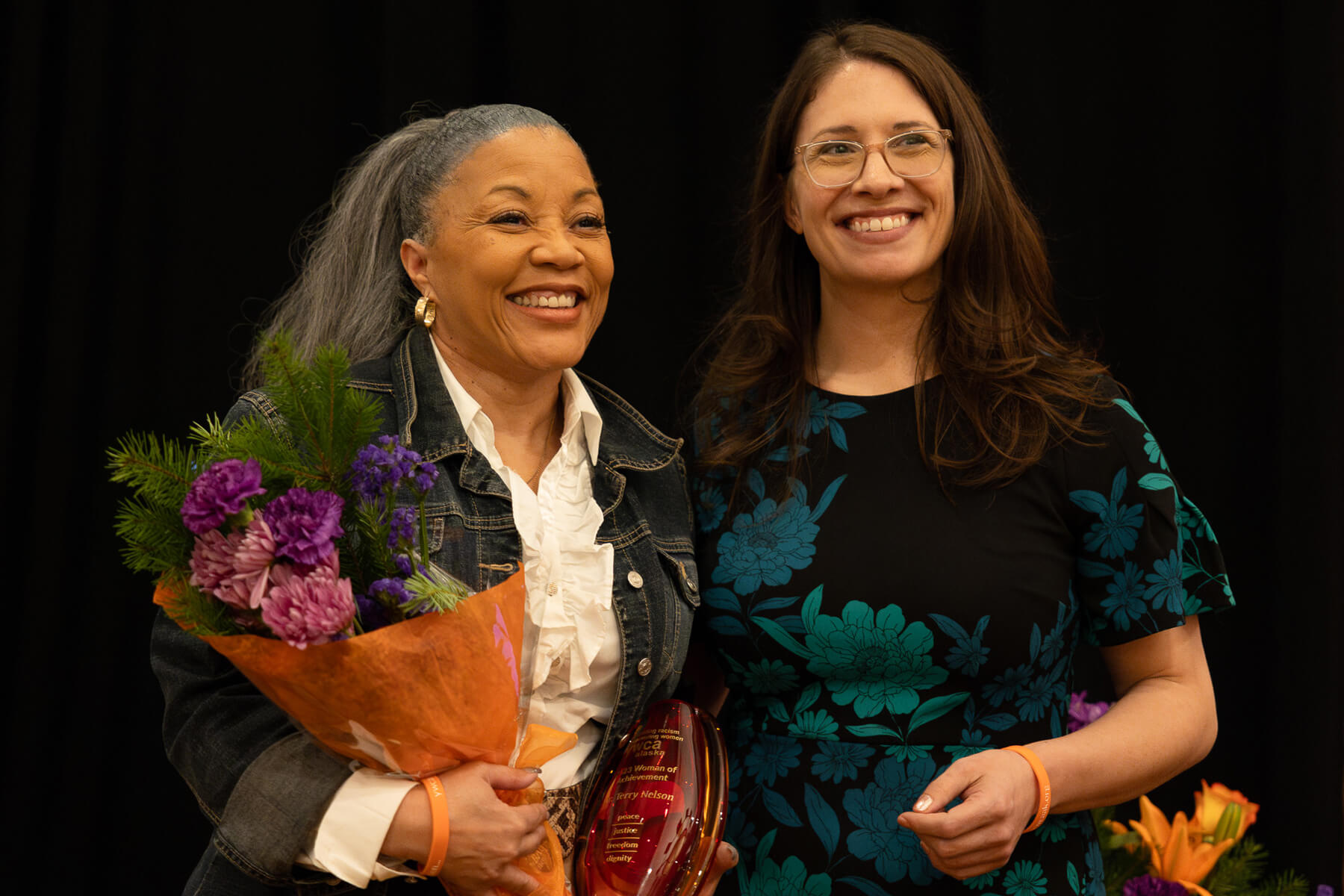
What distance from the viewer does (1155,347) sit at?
8.50 ft

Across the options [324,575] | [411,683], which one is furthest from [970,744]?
[324,575]

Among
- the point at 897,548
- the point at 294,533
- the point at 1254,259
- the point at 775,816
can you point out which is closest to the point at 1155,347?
the point at 1254,259

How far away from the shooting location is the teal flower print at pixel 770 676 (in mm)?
1633

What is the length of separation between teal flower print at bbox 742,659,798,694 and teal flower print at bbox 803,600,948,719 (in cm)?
4

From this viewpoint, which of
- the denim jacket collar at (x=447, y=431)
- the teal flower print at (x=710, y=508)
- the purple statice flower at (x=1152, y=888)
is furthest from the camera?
the purple statice flower at (x=1152, y=888)

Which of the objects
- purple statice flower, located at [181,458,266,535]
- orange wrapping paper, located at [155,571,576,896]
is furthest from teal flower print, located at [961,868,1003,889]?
purple statice flower, located at [181,458,266,535]

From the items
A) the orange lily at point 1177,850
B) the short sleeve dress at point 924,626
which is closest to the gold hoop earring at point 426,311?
the short sleeve dress at point 924,626

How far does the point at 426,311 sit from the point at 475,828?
69cm

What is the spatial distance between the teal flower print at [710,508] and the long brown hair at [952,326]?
41 millimetres

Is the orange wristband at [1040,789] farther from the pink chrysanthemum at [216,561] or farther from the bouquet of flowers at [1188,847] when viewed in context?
the pink chrysanthemum at [216,561]

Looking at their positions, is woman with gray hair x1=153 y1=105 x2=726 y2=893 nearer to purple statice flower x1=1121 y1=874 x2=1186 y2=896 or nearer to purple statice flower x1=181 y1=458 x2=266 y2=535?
purple statice flower x1=181 y1=458 x2=266 y2=535

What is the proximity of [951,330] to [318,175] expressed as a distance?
1435 millimetres

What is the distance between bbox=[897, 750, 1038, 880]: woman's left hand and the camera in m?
1.38

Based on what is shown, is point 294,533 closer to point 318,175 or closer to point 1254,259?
point 318,175
